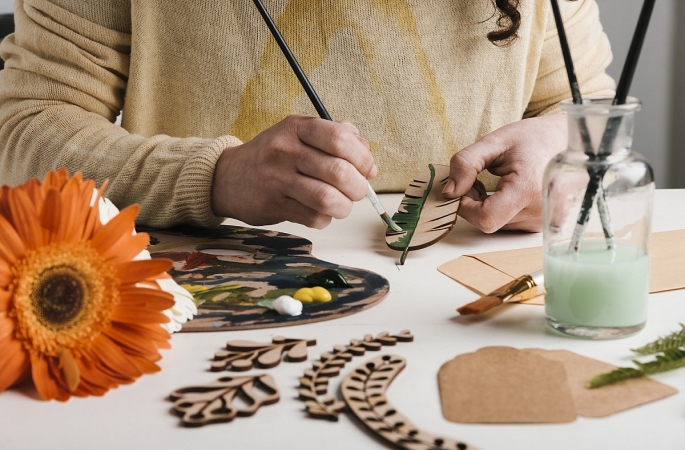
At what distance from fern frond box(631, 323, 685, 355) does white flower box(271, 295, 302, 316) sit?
0.94ft

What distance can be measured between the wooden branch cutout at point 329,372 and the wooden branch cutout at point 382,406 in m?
0.01

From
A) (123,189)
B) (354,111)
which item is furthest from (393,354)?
(354,111)

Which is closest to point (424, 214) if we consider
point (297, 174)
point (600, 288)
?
point (297, 174)

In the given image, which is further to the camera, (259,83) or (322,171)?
(259,83)

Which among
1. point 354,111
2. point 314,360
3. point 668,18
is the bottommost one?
point 314,360

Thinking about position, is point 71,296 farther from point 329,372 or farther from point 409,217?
point 409,217

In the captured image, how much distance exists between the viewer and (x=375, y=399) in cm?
52

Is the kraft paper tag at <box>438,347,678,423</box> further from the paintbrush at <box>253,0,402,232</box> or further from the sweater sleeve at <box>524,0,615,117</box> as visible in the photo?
the sweater sleeve at <box>524,0,615,117</box>

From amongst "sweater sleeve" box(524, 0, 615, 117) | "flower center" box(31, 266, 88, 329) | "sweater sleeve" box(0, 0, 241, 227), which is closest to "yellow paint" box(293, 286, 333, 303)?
"flower center" box(31, 266, 88, 329)

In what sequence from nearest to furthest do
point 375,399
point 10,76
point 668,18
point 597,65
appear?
point 375,399 → point 10,76 → point 597,65 → point 668,18

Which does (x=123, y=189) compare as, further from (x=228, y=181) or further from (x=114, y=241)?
(x=114, y=241)

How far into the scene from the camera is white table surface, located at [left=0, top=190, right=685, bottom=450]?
0.48 meters

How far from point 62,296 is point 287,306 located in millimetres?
206

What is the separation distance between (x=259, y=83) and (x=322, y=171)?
496 mm
